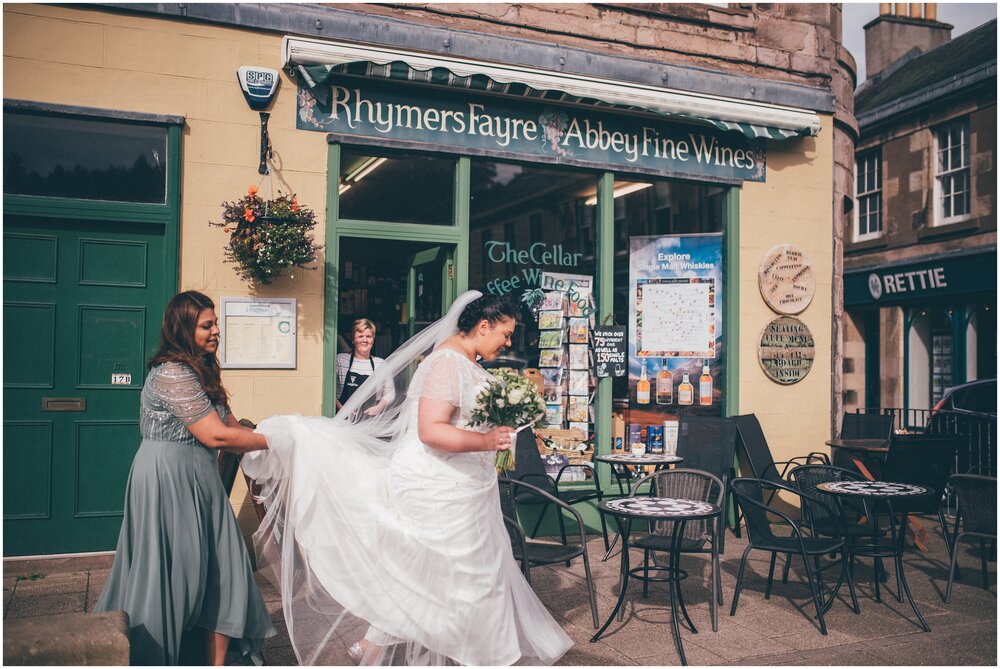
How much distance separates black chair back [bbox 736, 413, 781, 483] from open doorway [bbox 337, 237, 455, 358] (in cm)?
Answer: 278

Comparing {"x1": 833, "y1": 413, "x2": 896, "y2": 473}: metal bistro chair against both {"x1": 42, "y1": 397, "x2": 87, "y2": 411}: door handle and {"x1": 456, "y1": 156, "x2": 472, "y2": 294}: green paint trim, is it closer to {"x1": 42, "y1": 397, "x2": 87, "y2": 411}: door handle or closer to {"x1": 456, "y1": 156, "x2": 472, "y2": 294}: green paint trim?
{"x1": 456, "y1": 156, "x2": 472, "y2": 294}: green paint trim

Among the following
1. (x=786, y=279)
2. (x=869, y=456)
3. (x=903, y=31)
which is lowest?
(x=869, y=456)

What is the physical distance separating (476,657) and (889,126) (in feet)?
55.3

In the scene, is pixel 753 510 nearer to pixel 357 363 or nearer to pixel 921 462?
pixel 921 462

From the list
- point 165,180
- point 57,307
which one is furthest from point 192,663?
point 165,180

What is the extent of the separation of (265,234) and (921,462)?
17.2 ft

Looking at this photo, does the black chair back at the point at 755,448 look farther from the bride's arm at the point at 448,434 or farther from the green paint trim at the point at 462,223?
the bride's arm at the point at 448,434

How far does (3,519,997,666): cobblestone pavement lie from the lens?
4.66m

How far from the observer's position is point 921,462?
6.36 meters

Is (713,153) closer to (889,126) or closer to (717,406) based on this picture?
(717,406)

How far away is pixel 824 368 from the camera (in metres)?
8.63

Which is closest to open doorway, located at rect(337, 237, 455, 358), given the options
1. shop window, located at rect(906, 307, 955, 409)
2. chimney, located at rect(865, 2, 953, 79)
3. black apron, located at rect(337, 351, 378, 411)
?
black apron, located at rect(337, 351, 378, 411)

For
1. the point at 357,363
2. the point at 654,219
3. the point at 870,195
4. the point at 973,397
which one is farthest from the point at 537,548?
the point at 870,195

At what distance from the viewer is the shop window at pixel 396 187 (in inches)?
276
